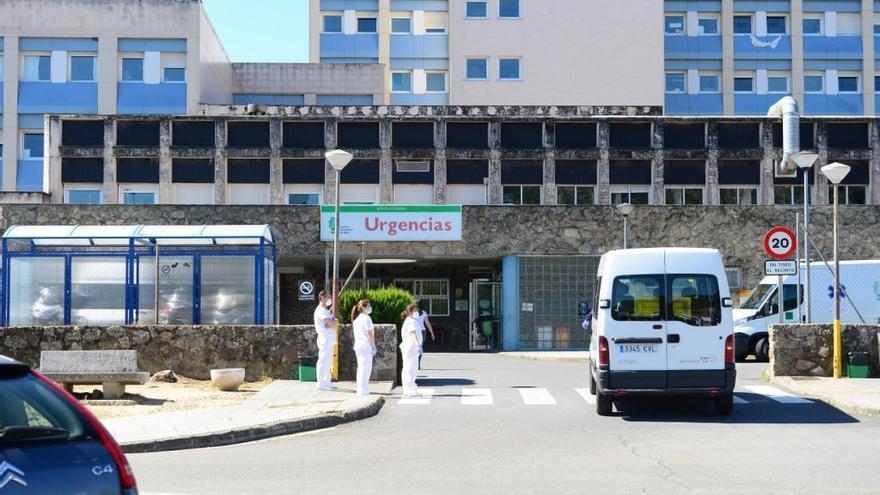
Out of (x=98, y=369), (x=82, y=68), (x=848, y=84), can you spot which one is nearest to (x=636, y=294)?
(x=98, y=369)

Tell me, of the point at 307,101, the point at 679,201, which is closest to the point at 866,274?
the point at 679,201

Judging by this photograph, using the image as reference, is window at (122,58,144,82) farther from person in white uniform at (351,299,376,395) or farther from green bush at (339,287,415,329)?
person in white uniform at (351,299,376,395)

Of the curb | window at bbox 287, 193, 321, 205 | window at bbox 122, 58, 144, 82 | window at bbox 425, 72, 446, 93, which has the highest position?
window at bbox 425, 72, 446, 93

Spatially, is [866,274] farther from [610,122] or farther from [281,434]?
[281,434]

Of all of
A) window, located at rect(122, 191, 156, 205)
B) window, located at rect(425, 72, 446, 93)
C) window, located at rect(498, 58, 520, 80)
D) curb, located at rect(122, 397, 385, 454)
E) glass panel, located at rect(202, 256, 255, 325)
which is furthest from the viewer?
window, located at rect(425, 72, 446, 93)

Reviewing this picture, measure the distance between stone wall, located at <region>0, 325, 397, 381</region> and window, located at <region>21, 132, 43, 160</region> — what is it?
3597 centimetres

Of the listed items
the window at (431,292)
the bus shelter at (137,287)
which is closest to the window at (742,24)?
the window at (431,292)

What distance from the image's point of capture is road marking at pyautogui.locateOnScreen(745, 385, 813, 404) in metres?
18.4

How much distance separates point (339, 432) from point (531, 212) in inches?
980

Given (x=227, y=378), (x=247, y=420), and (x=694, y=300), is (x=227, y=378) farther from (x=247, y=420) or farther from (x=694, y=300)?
Answer: (x=694, y=300)

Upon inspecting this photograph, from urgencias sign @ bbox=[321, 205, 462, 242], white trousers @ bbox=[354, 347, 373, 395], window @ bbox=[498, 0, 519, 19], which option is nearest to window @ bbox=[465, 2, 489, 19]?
window @ bbox=[498, 0, 519, 19]

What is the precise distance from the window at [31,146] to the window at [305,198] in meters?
16.7

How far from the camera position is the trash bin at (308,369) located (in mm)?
21281

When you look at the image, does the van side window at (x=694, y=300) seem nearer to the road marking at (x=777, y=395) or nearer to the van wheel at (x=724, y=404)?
the van wheel at (x=724, y=404)
